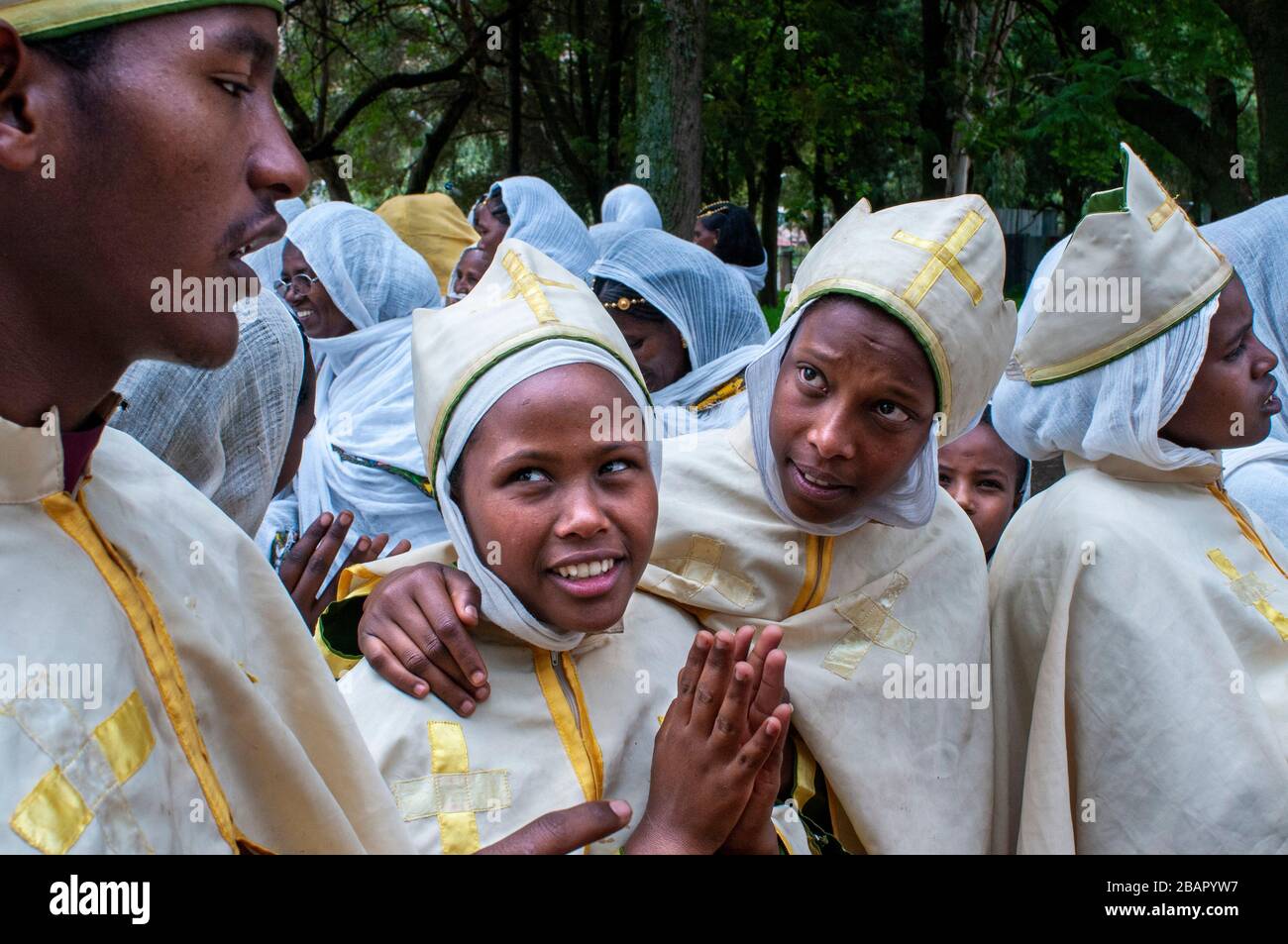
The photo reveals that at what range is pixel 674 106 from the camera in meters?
8.29

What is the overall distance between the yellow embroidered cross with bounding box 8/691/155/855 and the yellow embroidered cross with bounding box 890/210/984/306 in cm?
187

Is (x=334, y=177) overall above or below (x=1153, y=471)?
above

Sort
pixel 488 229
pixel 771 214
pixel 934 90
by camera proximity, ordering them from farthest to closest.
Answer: pixel 771 214 < pixel 934 90 < pixel 488 229

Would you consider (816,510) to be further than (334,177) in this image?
No

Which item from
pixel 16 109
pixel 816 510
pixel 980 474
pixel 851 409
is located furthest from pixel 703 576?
pixel 16 109

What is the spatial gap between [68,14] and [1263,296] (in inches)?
145

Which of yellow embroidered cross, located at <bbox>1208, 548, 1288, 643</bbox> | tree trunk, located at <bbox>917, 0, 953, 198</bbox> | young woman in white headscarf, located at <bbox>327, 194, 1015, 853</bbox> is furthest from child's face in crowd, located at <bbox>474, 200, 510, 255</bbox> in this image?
tree trunk, located at <bbox>917, 0, 953, 198</bbox>

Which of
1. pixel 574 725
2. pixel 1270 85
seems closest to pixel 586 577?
pixel 574 725

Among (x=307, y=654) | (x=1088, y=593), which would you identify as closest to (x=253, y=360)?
(x=307, y=654)

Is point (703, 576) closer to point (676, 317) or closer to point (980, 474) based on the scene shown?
point (980, 474)

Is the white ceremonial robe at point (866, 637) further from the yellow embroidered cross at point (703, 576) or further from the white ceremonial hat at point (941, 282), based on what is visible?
the white ceremonial hat at point (941, 282)

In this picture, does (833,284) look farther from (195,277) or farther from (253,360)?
(195,277)

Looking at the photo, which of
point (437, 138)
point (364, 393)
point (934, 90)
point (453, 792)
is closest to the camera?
point (453, 792)

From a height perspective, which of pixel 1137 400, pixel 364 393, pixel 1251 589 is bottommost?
pixel 1251 589
